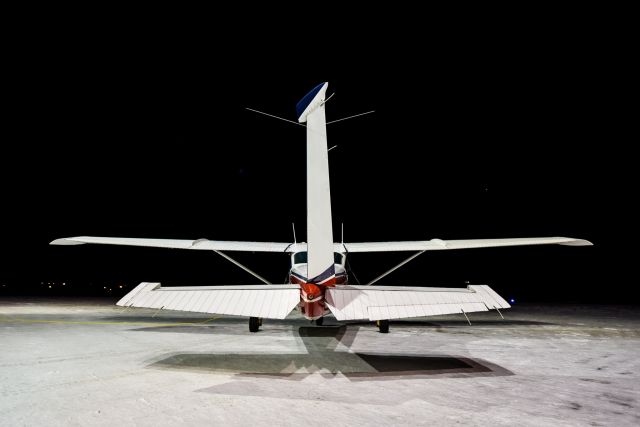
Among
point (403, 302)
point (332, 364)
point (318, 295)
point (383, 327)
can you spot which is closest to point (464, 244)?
point (383, 327)

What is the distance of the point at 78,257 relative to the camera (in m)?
43.3

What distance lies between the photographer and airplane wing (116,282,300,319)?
596 cm

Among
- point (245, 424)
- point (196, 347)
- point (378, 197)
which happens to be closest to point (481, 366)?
point (245, 424)

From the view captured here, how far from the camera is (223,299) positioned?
618cm

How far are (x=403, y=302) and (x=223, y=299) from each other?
224cm

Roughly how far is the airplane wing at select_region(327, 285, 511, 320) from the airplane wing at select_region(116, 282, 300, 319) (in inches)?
23.6

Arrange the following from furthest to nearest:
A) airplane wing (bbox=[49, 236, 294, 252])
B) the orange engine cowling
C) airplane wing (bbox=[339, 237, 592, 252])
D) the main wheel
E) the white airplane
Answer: airplane wing (bbox=[49, 236, 294, 252]), airplane wing (bbox=[339, 237, 592, 252]), the main wheel, the orange engine cowling, the white airplane

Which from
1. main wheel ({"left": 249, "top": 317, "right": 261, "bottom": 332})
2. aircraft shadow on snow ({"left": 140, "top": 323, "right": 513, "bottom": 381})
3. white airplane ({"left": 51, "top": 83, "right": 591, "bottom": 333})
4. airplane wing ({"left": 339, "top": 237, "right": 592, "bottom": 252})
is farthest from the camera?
airplane wing ({"left": 339, "top": 237, "right": 592, "bottom": 252})

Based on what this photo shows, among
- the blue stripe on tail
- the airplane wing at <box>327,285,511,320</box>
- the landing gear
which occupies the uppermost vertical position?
the blue stripe on tail

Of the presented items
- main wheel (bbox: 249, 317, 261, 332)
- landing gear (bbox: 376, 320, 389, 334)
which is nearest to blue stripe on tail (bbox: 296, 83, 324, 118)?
main wheel (bbox: 249, 317, 261, 332)

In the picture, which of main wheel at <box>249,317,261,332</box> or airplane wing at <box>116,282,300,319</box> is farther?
main wheel at <box>249,317,261,332</box>

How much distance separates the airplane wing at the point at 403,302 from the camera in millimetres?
5922

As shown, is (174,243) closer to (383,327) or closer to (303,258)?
(303,258)

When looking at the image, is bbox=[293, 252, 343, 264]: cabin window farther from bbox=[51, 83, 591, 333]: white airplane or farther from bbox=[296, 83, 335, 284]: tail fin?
bbox=[296, 83, 335, 284]: tail fin
